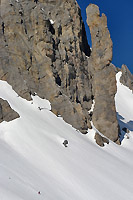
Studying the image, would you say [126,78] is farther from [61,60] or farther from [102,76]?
[61,60]

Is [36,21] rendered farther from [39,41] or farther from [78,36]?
[78,36]

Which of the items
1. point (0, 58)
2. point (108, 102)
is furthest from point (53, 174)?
point (108, 102)

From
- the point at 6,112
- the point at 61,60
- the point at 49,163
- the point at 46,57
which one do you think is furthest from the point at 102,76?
the point at 49,163

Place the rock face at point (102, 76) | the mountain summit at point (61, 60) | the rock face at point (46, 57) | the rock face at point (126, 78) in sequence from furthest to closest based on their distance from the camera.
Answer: the rock face at point (126, 78) < the rock face at point (102, 76) < the mountain summit at point (61, 60) < the rock face at point (46, 57)

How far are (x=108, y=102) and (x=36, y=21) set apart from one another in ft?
48.7

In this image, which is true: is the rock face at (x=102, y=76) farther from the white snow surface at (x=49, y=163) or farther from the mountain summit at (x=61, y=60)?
the white snow surface at (x=49, y=163)

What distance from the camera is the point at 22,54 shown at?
2500 cm

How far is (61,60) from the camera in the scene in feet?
93.7

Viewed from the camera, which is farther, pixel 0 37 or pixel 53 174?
pixel 0 37

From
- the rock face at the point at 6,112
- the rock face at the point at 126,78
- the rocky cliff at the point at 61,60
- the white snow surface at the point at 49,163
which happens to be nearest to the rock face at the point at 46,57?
the rocky cliff at the point at 61,60

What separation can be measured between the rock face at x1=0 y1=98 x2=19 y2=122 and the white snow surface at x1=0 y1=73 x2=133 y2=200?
1.71ft

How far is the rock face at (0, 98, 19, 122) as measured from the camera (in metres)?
18.1

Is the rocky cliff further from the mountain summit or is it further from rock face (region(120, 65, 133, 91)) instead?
rock face (region(120, 65, 133, 91))

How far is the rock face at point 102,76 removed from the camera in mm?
30266
